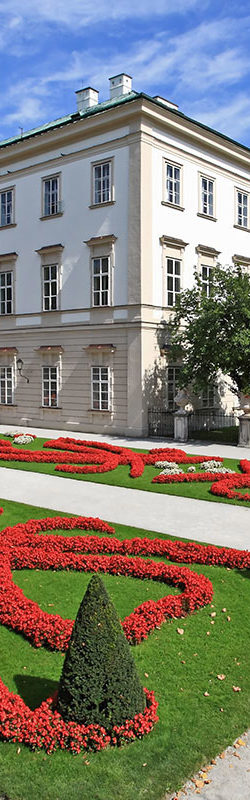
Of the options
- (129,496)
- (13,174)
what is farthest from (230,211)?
(129,496)

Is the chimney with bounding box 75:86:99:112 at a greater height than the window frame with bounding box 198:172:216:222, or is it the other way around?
the chimney with bounding box 75:86:99:112

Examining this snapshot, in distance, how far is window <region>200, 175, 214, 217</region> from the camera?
28.1 metres

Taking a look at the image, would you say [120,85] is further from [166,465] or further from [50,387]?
[166,465]

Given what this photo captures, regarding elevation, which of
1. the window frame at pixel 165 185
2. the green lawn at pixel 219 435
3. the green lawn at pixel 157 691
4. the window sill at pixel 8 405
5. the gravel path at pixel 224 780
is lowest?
the gravel path at pixel 224 780

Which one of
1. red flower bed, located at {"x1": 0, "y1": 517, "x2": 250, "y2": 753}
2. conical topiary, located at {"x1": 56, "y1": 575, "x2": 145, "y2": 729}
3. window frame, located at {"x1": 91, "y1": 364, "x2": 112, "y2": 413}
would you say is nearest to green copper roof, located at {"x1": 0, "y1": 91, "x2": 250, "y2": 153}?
window frame, located at {"x1": 91, "y1": 364, "x2": 112, "y2": 413}

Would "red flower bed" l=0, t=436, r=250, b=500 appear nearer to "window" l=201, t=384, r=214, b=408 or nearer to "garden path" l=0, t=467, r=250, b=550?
"garden path" l=0, t=467, r=250, b=550

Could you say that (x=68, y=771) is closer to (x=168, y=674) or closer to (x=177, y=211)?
(x=168, y=674)

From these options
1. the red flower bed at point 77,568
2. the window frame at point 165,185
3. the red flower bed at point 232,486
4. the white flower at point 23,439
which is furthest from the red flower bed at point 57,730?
the window frame at point 165,185

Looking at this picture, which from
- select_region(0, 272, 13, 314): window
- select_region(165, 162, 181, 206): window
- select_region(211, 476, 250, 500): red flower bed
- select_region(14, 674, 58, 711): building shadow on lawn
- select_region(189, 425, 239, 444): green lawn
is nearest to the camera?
select_region(14, 674, 58, 711): building shadow on lawn

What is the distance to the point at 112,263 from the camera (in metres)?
25.4

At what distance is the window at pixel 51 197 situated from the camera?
2806 cm

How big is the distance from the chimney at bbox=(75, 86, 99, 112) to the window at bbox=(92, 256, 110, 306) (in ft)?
27.6

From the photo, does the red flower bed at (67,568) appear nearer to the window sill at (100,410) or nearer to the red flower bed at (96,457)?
the red flower bed at (96,457)

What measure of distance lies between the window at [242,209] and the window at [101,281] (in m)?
8.27
